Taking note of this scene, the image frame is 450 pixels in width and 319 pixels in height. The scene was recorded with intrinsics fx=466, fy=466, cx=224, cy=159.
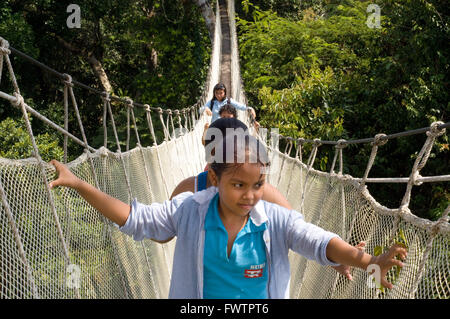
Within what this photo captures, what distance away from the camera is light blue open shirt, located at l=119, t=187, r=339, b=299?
2.94ft

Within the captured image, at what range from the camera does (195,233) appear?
927mm

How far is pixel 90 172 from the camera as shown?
1440 millimetres

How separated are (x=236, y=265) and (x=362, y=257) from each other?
0.82 ft

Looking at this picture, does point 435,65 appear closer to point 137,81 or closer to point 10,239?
point 10,239

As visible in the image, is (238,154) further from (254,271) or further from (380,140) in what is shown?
(380,140)

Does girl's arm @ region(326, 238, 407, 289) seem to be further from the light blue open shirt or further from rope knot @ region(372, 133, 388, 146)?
rope knot @ region(372, 133, 388, 146)

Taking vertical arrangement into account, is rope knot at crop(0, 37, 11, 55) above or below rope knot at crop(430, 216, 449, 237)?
above

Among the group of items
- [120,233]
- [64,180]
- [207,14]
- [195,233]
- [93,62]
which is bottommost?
[120,233]

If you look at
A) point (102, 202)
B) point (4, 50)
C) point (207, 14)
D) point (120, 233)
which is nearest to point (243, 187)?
Answer: point (102, 202)

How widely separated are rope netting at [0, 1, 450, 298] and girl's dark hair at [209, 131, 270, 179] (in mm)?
311

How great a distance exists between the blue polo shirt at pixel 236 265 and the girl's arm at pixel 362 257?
158 millimetres

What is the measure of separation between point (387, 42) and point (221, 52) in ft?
16.9

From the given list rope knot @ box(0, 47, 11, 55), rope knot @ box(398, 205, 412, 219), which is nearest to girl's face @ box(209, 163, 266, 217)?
rope knot @ box(398, 205, 412, 219)
